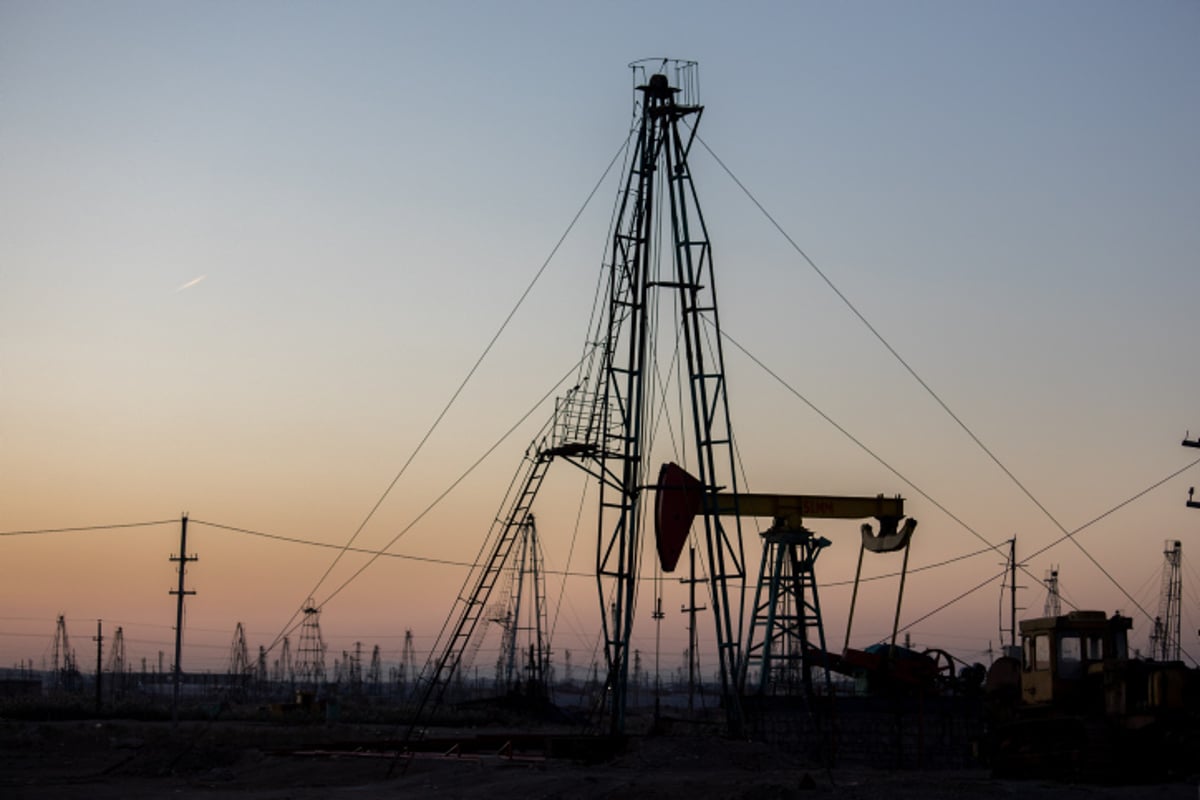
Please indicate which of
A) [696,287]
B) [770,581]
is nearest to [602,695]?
[770,581]

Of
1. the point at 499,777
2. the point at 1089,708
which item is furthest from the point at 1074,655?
the point at 499,777

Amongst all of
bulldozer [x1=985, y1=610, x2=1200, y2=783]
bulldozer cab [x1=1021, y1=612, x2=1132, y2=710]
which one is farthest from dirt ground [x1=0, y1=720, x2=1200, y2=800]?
bulldozer cab [x1=1021, y1=612, x2=1132, y2=710]

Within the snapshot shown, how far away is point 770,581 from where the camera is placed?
3281 centimetres

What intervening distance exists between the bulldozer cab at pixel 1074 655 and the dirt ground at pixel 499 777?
5.46 ft

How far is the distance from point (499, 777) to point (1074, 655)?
9.44 metres

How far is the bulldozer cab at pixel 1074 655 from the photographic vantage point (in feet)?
72.6

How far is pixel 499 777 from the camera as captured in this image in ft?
75.1

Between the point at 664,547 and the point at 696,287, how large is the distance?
5379mm

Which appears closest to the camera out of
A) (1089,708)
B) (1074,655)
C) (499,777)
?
(1089,708)

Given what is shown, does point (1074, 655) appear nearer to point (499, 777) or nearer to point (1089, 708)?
point (1089, 708)

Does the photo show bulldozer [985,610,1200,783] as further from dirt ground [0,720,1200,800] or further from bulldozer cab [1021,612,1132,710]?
dirt ground [0,720,1200,800]

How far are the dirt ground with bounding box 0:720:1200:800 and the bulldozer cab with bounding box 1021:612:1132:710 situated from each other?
1663mm

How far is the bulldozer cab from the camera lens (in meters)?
22.1

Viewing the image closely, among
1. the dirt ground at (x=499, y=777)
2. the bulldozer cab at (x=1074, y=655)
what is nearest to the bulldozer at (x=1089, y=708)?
the bulldozer cab at (x=1074, y=655)
